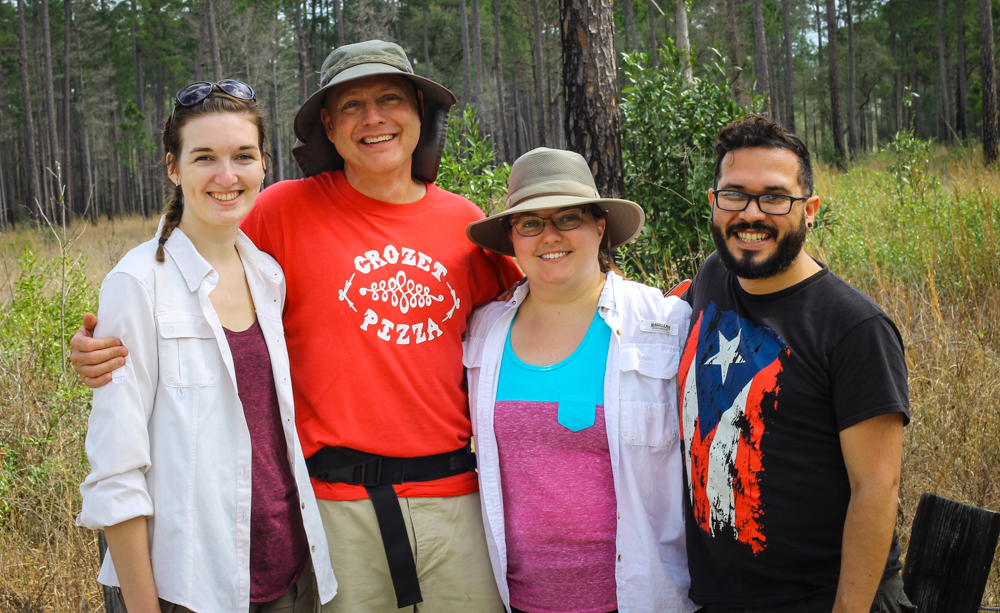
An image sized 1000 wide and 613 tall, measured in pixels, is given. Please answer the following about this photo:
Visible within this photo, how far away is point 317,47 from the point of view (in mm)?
42375

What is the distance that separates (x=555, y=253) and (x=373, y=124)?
0.81 metres

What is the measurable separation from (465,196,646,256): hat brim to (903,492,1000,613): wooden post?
1347 millimetres

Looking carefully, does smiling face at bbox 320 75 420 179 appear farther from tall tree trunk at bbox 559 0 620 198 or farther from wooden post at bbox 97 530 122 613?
tall tree trunk at bbox 559 0 620 198

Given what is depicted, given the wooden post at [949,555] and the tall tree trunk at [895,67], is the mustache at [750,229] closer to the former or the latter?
the wooden post at [949,555]

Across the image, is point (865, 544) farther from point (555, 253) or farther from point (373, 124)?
point (373, 124)

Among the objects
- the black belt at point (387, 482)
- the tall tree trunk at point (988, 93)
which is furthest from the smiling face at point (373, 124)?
the tall tree trunk at point (988, 93)

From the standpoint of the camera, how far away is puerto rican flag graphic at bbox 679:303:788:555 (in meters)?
1.89

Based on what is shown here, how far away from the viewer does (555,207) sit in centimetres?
239

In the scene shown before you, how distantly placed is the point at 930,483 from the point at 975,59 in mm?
37586

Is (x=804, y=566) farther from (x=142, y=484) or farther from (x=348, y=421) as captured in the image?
(x=142, y=484)

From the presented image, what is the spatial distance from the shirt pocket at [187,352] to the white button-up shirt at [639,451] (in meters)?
0.89

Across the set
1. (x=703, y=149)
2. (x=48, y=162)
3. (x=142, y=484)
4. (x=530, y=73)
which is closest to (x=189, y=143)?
(x=142, y=484)

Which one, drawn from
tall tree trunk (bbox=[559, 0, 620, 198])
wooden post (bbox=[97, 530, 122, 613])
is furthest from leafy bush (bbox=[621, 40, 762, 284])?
wooden post (bbox=[97, 530, 122, 613])

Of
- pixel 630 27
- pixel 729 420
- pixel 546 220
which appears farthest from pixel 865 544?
pixel 630 27
